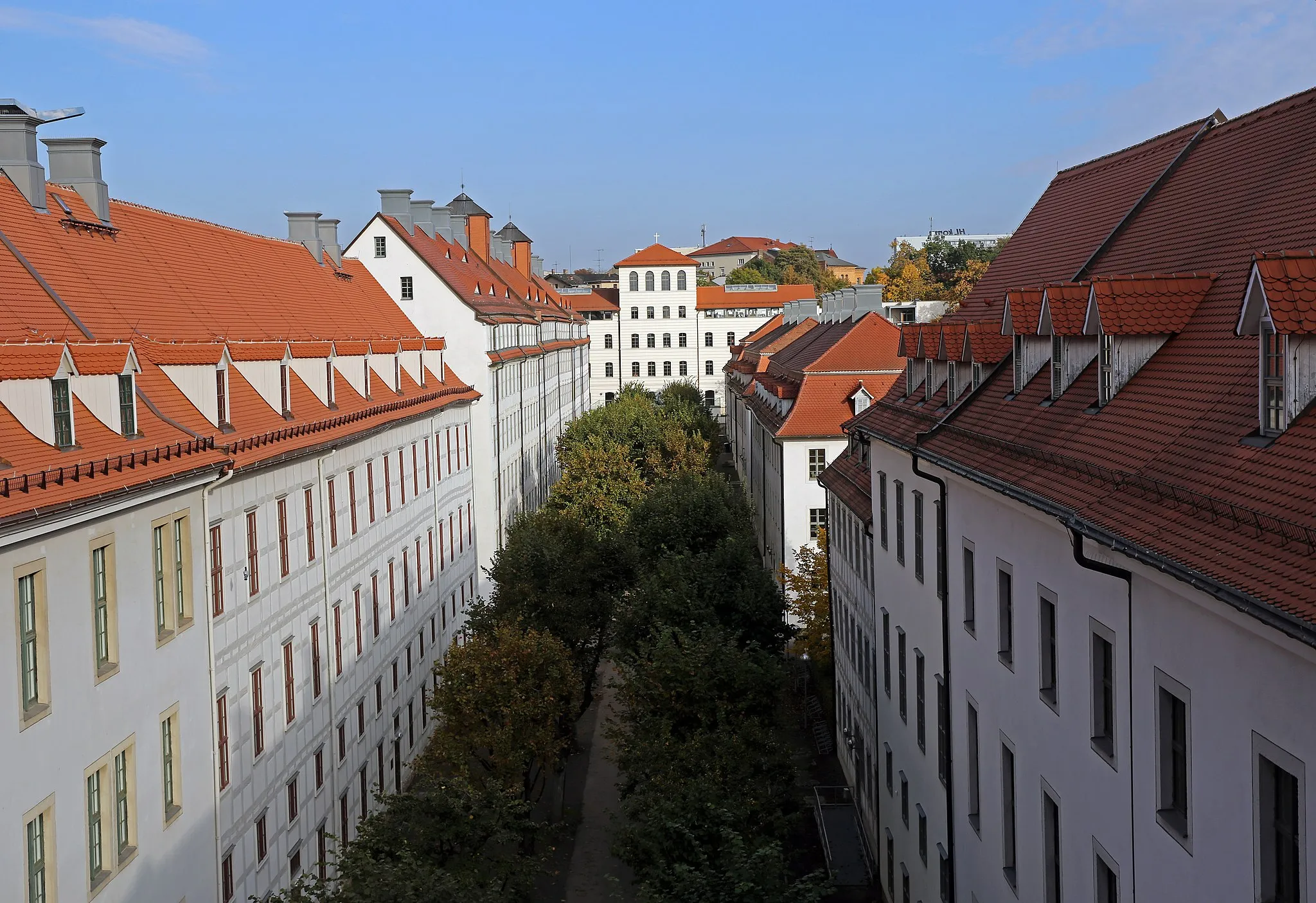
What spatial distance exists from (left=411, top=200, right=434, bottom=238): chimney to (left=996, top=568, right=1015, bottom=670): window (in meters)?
49.1

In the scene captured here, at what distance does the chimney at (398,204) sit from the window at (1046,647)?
47.3 meters

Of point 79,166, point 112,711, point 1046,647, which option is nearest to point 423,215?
point 79,166

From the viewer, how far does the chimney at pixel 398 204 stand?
5850 centimetres

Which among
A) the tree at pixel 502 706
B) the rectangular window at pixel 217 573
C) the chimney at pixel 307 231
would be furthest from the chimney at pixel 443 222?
the rectangular window at pixel 217 573

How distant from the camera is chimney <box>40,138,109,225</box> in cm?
2669

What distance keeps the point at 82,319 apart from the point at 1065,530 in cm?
1710

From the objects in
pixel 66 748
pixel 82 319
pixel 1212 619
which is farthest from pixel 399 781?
pixel 1212 619

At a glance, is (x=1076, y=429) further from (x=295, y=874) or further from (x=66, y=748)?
(x=295, y=874)

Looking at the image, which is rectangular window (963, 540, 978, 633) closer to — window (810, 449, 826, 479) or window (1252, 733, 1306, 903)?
window (1252, 733, 1306, 903)

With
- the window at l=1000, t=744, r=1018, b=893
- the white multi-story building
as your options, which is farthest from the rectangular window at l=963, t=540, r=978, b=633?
the white multi-story building

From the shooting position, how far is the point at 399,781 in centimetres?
3638

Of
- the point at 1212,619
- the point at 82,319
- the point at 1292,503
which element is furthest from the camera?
the point at 82,319

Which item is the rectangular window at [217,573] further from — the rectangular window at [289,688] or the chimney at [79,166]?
the chimney at [79,166]

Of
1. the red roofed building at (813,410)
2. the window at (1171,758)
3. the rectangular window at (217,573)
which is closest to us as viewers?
the window at (1171,758)
